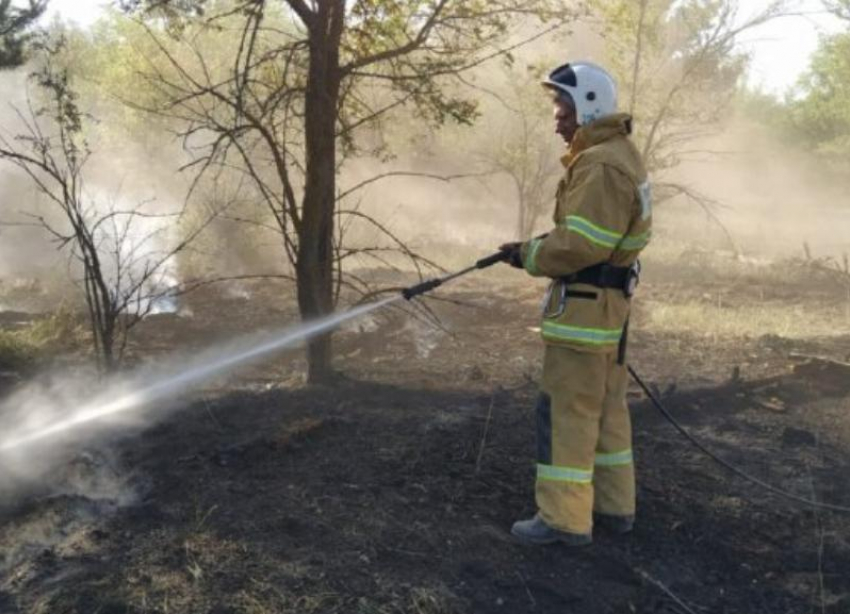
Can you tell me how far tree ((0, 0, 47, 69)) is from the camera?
7348 mm

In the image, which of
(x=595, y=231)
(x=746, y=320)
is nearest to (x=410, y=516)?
(x=595, y=231)

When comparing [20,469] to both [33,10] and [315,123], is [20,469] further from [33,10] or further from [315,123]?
[33,10]

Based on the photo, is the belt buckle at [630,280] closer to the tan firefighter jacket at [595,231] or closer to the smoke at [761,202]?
the tan firefighter jacket at [595,231]

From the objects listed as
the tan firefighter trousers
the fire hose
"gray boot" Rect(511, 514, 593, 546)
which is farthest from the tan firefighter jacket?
"gray boot" Rect(511, 514, 593, 546)

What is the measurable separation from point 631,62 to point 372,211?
966 cm

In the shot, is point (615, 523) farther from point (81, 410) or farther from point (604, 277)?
point (81, 410)

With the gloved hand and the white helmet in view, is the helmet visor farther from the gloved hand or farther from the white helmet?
the gloved hand

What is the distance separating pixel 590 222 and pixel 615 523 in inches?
62.7

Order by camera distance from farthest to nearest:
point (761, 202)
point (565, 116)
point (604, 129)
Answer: point (761, 202), point (565, 116), point (604, 129)

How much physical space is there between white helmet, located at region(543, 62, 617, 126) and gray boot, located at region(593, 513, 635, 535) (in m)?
1.98

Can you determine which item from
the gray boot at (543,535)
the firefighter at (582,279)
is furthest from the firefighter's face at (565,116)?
the gray boot at (543,535)

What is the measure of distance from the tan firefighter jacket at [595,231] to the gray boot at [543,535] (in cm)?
89

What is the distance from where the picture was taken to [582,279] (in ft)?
11.7

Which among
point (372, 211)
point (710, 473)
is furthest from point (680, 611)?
point (372, 211)
